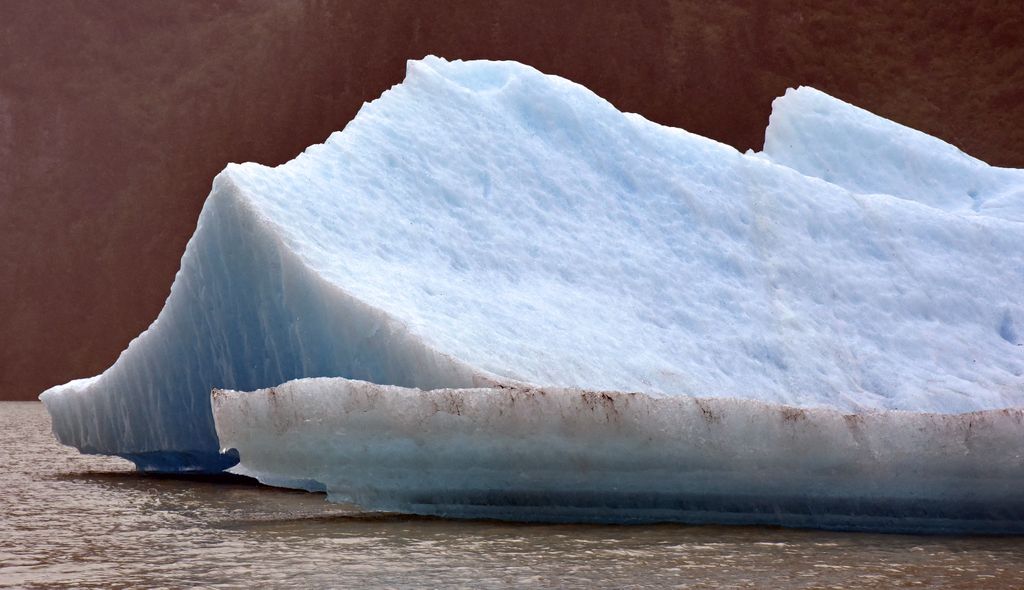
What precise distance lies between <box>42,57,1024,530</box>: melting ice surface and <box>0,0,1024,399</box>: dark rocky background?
13214mm

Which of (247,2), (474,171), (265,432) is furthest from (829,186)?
(247,2)

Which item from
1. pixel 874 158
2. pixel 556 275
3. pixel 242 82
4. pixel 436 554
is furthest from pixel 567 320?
pixel 242 82

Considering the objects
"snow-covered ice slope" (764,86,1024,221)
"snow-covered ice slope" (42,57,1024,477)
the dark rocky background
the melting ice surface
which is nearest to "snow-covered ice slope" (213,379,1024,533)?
the melting ice surface

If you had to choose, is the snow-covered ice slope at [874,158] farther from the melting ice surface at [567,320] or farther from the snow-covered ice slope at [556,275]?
the snow-covered ice slope at [556,275]

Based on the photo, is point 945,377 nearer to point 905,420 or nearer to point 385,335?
point 905,420

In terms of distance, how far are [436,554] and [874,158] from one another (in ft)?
10.7

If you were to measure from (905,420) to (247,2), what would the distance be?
62.2ft

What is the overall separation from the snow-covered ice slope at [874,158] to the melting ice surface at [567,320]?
0.28 ft

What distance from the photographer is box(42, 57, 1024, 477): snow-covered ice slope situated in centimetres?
303

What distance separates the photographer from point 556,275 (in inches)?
133

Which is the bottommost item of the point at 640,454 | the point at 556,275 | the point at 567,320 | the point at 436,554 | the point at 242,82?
the point at 436,554

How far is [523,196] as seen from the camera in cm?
365

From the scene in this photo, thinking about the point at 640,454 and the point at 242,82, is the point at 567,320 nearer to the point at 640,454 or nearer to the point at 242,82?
the point at 640,454

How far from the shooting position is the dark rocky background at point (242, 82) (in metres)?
17.1
